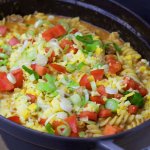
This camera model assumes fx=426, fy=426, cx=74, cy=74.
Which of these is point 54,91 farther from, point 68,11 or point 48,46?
point 68,11

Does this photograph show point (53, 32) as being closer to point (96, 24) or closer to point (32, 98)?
point (96, 24)

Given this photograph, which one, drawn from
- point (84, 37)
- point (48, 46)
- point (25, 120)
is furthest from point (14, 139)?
point (84, 37)

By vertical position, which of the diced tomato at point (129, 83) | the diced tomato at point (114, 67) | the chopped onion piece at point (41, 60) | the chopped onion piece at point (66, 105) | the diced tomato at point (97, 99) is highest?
the diced tomato at point (114, 67)

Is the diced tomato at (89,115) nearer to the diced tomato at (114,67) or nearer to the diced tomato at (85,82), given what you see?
the diced tomato at (85,82)

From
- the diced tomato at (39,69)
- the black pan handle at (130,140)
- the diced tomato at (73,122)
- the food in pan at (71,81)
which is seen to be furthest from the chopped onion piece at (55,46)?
the black pan handle at (130,140)

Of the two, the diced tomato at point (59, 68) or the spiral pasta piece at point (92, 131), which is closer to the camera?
the spiral pasta piece at point (92, 131)

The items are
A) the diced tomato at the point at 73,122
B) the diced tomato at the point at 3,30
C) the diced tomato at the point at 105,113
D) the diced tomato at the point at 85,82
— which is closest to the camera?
the diced tomato at the point at 73,122

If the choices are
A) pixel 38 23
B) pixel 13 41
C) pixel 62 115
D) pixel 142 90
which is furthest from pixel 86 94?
pixel 38 23

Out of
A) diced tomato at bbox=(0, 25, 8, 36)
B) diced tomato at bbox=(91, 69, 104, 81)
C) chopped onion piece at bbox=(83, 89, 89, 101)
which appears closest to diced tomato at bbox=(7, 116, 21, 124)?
chopped onion piece at bbox=(83, 89, 89, 101)

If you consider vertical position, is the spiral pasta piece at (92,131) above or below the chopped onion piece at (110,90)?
below
